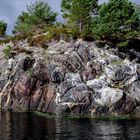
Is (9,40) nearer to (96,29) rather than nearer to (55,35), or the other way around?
(55,35)

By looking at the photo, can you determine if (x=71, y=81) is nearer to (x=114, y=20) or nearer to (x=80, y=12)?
(x=114, y=20)

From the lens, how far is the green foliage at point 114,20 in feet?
317

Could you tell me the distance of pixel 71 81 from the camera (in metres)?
84.0

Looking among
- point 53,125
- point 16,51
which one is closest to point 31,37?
point 16,51

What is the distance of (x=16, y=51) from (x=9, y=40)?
15.8m

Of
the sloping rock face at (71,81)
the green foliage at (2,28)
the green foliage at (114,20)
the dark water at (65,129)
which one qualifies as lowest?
the dark water at (65,129)

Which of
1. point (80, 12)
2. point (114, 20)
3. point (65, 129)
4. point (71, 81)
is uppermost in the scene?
point (80, 12)

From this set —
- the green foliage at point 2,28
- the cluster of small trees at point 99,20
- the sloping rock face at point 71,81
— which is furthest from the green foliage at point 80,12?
the green foliage at point 2,28

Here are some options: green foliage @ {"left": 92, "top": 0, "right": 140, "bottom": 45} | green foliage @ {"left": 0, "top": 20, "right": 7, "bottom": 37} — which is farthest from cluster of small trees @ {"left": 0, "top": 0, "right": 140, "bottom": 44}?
green foliage @ {"left": 0, "top": 20, "right": 7, "bottom": 37}

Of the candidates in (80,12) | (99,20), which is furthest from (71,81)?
(80,12)

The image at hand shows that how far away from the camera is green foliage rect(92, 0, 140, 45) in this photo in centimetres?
9669

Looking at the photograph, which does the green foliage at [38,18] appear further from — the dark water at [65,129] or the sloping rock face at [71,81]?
the dark water at [65,129]

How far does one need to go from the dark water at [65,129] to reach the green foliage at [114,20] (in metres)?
34.1

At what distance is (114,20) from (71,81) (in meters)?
23.2
